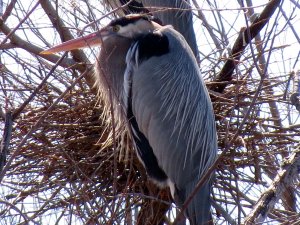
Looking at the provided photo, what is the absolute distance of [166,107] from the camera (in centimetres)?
302

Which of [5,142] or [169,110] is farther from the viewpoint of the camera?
[169,110]

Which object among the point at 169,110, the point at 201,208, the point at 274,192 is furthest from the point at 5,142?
the point at 169,110

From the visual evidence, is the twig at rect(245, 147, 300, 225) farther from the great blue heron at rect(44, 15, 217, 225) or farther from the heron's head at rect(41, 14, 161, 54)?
the heron's head at rect(41, 14, 161, 54)

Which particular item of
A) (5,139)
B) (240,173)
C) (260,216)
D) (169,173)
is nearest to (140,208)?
(169,173)

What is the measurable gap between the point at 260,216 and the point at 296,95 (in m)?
0.36

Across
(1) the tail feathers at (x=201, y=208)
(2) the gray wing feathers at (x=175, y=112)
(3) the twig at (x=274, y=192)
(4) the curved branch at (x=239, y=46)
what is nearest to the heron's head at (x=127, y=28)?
(2) the gray wing feathers at (x=175, y=112)

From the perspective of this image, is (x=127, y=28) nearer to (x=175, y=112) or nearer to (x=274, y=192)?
(x=175, y=112)

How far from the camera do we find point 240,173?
300cm

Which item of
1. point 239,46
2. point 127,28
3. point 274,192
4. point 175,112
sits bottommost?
point 274,192

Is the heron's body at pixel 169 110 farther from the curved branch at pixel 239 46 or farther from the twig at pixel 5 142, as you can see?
the twig at pixel 5 142

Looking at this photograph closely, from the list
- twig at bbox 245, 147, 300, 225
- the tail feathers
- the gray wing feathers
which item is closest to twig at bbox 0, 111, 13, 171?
twig at bbox 245, 147, 300, 225

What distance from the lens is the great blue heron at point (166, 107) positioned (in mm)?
2951

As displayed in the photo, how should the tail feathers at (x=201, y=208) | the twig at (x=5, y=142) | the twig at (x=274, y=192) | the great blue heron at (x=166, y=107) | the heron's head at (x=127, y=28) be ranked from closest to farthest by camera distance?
the twig at (x=5, y=142) → the twig at (x=274, y=192) → the tail feathers at (x=201, y=208) → the great blue heron at (x=166, y=107) → the heron's head at (x=127, y=28)

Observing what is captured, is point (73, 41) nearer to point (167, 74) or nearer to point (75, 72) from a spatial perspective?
point (75, 72)
